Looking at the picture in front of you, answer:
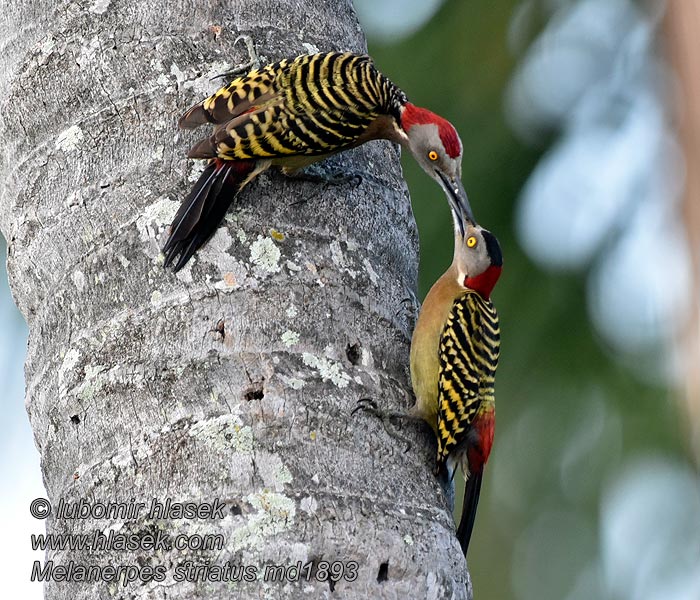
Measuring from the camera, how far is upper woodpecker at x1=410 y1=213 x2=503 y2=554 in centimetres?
299

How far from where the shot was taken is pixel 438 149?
348 centimetres

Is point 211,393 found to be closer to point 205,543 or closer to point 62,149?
point 205,543

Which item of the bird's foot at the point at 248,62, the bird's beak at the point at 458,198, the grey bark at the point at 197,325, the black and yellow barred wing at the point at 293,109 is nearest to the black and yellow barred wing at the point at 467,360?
the bird's beak at the point at 458,198

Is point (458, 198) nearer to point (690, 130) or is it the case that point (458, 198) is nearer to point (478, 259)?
point (478, 259)

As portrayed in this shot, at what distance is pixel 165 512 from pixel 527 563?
1.93 meters

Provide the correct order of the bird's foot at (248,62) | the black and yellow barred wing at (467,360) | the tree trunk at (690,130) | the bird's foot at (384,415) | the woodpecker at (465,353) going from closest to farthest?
the tree trunk at (690,130) → the bird's foot at (384,415) → the bird's foot at (248,62) → the woodpecker at (465,353) → the black and yellow barred wing at (467,360)

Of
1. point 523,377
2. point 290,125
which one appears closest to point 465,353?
point 523,377

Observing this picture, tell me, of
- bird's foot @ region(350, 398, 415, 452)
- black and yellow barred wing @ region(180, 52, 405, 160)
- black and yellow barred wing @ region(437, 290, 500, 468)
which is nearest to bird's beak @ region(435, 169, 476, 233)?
black and yellow barred wing @ region(437, 290, 500, 468)

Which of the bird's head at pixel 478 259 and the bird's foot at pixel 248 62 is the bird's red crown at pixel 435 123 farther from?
the bird's foot at pixel 248 62

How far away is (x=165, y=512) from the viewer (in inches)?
82.7

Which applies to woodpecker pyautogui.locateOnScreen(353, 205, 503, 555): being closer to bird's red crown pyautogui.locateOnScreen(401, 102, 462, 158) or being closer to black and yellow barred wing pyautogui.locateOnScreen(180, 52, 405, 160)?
bird's red crown pyautogui.locateOnScreen(401, 102, 462, 158)

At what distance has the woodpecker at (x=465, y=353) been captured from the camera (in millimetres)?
2953

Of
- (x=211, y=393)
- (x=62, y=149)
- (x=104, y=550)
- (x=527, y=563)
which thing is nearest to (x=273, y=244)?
(x=211, y=393)

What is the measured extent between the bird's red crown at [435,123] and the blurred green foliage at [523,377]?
10.8 inches
